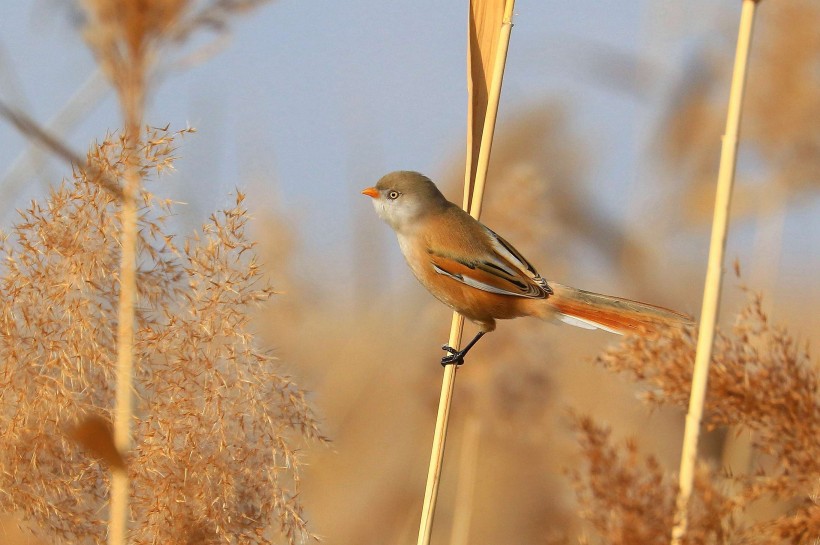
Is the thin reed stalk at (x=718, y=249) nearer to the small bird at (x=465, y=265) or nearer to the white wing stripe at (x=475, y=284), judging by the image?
the small bird at (x=465, y=265)

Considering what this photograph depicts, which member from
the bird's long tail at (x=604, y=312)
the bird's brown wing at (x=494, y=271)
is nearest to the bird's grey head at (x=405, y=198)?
the bird's brown wing at (x=494, y=271)

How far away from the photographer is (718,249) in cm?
126

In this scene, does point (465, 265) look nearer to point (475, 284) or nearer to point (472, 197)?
point (475, 284)

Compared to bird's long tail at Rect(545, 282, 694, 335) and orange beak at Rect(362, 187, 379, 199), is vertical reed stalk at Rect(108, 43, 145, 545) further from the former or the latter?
orange beak at Rect(362, 187, 379, 199)

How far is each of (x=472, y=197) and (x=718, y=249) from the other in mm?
647

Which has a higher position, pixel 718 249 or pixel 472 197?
pixel 472 197

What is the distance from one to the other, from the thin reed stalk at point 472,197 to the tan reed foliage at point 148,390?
0.22 metres

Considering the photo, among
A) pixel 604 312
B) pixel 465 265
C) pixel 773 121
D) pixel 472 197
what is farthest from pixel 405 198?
pixel 773 121

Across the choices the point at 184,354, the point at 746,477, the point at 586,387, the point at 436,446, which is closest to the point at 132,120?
the point at 184,354

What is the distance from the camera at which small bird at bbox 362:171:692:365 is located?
2.08m

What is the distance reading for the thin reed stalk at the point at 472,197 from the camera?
5.31 feet

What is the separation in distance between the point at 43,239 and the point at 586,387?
362 cm

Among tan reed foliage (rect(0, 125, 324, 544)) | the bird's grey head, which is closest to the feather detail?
the bird's grey head

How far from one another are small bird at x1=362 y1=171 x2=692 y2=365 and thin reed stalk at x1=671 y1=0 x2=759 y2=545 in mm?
715
